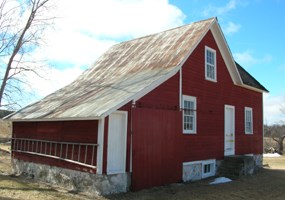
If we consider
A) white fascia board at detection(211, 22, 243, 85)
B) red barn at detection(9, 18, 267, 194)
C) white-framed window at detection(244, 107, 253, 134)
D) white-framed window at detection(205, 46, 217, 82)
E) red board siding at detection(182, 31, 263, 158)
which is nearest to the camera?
red barn at detection(9, 18, 267, 194)

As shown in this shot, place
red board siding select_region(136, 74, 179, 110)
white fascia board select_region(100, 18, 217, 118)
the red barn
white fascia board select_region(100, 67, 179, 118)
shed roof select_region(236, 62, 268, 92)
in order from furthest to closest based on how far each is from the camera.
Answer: shed roof select_region(236, 62, 268, 92) → red board siding select_region(136, 74, 179, 110) → the red barn → white fascia board select_region(100, 18, 217, 118) → white fascia board select_region(100, 67, 179, 118)

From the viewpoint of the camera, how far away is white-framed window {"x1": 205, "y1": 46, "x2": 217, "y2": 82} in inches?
679

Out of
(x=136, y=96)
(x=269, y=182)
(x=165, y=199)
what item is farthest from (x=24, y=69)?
(x=269, y=182)

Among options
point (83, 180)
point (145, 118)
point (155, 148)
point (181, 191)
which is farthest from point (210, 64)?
point (83, 180)

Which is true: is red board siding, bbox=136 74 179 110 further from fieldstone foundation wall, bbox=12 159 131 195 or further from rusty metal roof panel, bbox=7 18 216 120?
fieldstone foundation wall, bbox=12 159 131 195

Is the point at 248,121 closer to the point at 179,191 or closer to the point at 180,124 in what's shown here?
the point at 180,124

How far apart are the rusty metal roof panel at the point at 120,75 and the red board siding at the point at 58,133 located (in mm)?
510

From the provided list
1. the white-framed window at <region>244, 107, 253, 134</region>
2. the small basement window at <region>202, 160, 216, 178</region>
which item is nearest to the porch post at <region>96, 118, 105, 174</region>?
the small basement window at <region>202, 160, 216, 178</region>

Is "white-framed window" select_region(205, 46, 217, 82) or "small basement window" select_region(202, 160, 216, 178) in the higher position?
"white-framed window" select_region(205, 46, 217, 82)

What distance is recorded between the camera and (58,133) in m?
14.2

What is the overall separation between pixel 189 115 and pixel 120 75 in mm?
3404

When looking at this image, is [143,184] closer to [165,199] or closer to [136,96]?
[165,199]

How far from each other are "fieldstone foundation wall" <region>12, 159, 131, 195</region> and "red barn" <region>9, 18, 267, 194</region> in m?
0.03

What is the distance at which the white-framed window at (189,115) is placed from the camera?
15.6 metres
